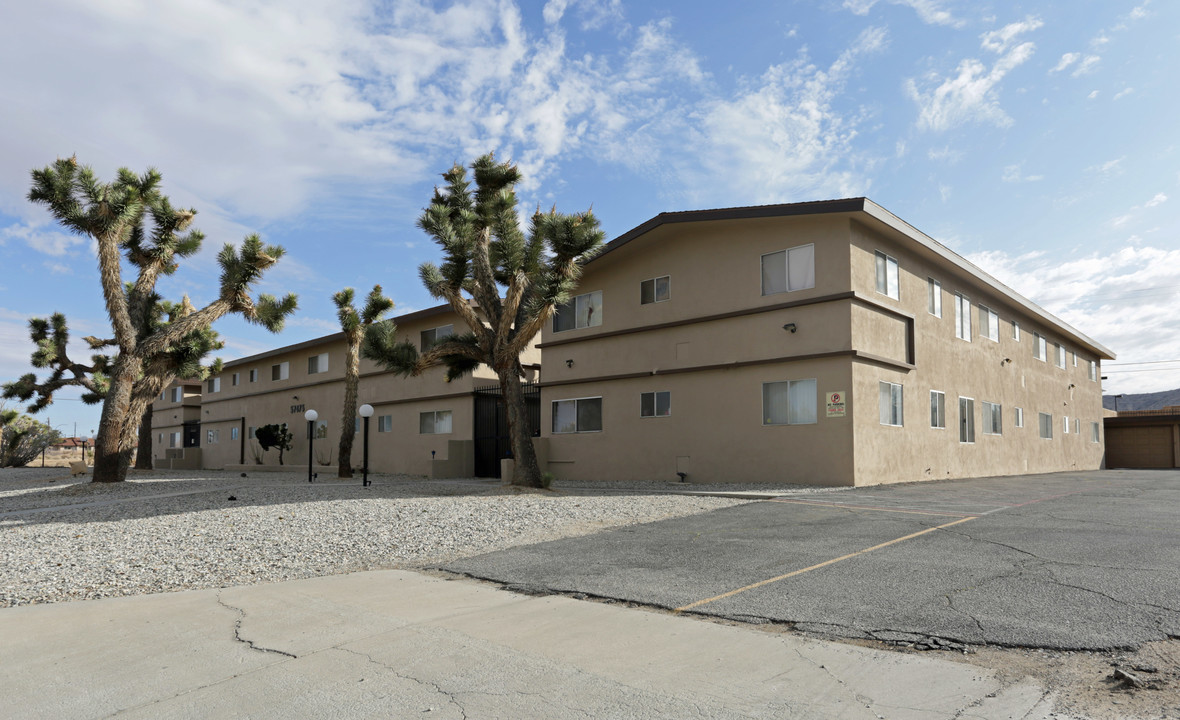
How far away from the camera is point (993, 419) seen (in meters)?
23.4

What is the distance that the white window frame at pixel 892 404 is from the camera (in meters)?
17.4

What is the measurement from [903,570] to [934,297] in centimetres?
1527

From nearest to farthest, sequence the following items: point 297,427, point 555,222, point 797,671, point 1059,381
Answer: point 797,671 → point 555,222 → point 1059,381 → point 297,427

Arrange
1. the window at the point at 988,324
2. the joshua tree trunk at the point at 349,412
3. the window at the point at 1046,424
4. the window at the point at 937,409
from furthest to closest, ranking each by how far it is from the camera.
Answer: the window at the point at 1046,424
the joshua tree trunk at the point at 349,412
the window at the point at 988,324
the window at the point at 937,409

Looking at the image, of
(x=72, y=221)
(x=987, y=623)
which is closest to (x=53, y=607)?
(x=987, y=623)

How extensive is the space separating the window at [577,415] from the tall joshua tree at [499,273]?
4.71 metres

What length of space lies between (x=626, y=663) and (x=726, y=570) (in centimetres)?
300

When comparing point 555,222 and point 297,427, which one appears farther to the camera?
point 297,427

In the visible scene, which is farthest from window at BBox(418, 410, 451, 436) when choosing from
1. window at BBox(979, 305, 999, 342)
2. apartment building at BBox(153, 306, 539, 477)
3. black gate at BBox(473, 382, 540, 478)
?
window at BBox(979, 305, 999, 342)

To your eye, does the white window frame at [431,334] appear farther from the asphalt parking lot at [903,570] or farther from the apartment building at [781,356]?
the asphalt parking lot at [903,570]

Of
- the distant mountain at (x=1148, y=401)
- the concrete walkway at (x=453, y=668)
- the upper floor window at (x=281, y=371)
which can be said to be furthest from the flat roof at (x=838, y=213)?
the distant mountain at (x=1148, y=401)

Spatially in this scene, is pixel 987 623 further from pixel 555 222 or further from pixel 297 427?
pixel 297 427

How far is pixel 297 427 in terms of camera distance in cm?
3450

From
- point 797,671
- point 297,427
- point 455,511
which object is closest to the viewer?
point 797,671
